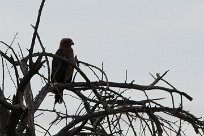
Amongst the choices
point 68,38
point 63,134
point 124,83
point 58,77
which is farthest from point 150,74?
point 68,38

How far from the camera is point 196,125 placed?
496 cm

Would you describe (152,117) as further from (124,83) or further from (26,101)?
(26,101)

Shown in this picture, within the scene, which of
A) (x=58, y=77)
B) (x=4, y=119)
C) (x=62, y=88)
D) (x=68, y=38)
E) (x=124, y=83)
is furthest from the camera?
(x=68, y=38)

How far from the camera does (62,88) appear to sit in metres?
5.79

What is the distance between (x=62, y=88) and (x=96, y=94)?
1.13 metres

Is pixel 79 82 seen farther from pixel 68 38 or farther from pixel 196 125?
pixel 68 38

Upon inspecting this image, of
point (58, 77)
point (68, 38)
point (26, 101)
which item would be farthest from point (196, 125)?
point (68, 38)

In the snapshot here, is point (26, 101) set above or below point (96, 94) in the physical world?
below

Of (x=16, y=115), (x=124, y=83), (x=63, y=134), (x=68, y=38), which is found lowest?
(x=16, y=115)

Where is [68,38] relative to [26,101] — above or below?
above

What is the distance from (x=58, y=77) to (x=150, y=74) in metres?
4.51

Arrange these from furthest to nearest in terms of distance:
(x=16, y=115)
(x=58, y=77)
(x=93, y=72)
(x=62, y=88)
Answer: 1. (x=58, y=77)
2. (x=62, y=88)
3. (x=93, y=72)
4. (x=16, y=115)

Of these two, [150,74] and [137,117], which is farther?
[150,74]

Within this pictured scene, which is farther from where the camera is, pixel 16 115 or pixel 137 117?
pixel 137 117
